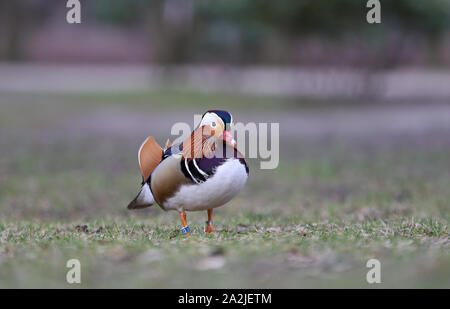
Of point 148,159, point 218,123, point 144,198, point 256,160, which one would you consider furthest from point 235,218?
point 256,160

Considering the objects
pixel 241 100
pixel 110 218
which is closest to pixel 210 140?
pixel 110 218

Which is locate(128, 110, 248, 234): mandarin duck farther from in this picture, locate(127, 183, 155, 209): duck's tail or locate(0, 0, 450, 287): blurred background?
locate(0, 0, 450, 287): blurred background

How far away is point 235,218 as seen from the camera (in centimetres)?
834

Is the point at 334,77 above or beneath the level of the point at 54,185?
above

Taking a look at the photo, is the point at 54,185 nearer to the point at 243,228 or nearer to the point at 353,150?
the point at 243,228

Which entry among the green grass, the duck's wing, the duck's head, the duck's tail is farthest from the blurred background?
the duck's head

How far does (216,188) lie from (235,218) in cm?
266

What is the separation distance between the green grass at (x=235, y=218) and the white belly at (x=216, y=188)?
312 mm

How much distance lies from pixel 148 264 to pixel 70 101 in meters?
18.8

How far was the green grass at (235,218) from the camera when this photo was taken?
511 cm

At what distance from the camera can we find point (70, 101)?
2338 cm

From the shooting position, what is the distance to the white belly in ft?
18.7
